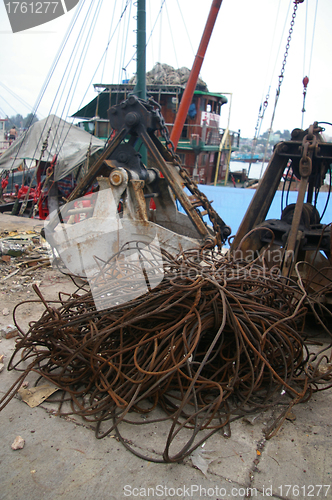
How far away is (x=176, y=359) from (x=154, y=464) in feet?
2.05

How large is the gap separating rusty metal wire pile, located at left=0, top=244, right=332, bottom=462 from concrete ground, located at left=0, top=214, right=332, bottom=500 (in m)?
0.08

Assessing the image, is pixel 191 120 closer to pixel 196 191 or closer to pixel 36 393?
pixel 196 191

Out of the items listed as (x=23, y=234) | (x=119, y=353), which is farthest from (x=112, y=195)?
(x=23, y=234)

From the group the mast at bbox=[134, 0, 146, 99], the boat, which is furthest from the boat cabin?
the mast at bbox=[134, 0, 146, 99]

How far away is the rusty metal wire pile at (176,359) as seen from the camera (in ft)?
7.00

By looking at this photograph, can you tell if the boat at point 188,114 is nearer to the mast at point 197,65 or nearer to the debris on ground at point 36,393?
the mast at point 197,65

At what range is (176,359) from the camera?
2234mm

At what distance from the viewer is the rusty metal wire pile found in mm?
2135

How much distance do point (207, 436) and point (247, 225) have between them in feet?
9.06

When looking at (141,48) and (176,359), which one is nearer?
(176,359)

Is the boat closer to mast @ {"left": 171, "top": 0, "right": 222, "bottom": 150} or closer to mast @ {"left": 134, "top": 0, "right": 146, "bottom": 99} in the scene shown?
mast @ {"left": 171, "top": 0, "right": 222, "bottom": 150}

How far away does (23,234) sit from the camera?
6.90m

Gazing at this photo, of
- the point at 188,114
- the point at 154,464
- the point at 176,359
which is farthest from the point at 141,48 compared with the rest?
the point at 188,114

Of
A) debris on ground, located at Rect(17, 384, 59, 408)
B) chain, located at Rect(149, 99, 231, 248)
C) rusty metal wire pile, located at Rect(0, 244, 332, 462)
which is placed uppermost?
chain, located at Rect(149, 99, 231, 248)
